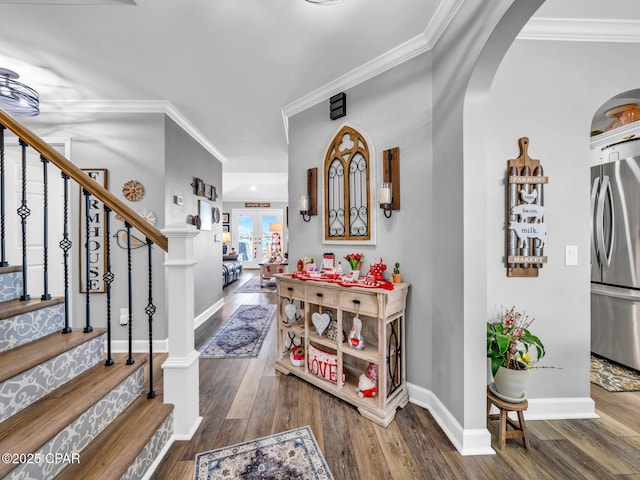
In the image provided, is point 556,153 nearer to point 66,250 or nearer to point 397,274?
point 397,274

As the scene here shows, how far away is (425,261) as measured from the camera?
→ 1.87 m

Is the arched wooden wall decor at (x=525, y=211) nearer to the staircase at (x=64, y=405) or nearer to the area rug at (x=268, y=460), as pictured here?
the area rug at (x=268, y=460)

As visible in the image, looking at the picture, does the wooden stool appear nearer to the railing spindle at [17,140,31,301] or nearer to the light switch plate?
the light switch plate

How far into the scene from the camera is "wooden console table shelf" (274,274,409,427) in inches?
67.2

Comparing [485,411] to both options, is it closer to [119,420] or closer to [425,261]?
[425,261]

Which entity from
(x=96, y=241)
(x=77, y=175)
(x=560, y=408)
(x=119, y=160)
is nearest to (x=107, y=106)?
(x=119, y=160)

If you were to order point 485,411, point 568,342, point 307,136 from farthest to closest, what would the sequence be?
1. point 307,136
2. point 568,342
3. point 485,411

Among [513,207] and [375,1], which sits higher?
[375,1]

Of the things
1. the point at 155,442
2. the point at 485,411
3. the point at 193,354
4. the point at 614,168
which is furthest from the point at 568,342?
the point at 155,442

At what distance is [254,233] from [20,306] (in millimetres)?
8211

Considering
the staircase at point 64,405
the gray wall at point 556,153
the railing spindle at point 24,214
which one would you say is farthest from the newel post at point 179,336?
the gray wall at point 556,153

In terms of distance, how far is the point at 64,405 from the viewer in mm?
1141

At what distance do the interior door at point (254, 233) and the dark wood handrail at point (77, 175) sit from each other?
7.82 metres

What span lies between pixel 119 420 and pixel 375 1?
2.78 meters
